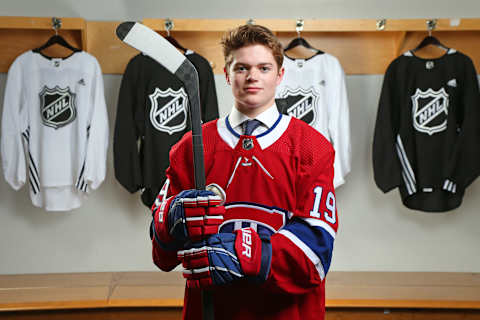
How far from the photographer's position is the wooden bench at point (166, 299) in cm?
187

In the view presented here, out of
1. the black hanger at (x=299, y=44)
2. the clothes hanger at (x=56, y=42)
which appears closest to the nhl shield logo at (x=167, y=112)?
the clothes hanger at (x=56, y=42)

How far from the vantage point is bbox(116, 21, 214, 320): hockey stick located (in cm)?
82

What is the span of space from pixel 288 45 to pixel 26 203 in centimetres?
156

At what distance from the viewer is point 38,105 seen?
208 cm

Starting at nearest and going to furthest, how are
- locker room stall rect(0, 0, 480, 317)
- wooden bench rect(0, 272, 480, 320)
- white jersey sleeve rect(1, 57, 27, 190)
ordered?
wooden bench rect(0, 272, 480, 320) → white jersey sleeve rect(1, 57, 27, 190) → locker room stall rect(0, 0, 480, 317)

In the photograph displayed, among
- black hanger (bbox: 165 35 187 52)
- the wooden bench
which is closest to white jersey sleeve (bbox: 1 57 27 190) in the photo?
the wooden bench

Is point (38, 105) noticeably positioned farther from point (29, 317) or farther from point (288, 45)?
point (288, 45)

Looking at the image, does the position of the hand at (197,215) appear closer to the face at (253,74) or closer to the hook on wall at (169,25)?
the face at (253,74)

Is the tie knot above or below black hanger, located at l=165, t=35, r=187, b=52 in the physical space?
below

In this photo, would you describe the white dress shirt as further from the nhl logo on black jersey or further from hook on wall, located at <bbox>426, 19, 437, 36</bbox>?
hook on wall, located at <bbox>426, 19, 437, 36</bbox>

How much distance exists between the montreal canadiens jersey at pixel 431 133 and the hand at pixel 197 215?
1522 mm

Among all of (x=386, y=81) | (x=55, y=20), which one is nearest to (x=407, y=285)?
(x=386, y=81)

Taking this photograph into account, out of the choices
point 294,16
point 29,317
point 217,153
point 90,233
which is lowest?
point 29,317

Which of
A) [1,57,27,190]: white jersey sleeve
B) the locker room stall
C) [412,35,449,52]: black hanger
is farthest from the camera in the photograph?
the locker room stall
